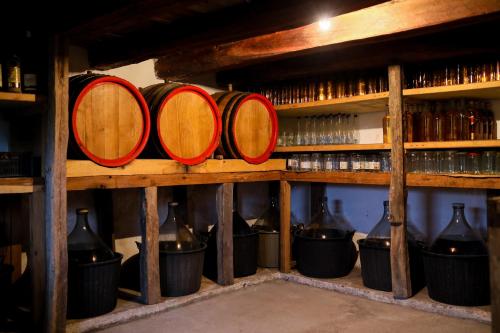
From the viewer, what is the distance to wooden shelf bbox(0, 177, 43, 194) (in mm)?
2717

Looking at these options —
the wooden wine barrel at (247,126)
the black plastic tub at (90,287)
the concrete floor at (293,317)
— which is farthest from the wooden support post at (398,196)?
the black plastic tub at (90,287)

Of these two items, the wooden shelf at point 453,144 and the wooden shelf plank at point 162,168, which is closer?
the wooden shelf plank at point 162,168

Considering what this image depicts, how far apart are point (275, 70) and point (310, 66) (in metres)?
0.41

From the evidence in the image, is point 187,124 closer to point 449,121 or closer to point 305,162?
point 305,162

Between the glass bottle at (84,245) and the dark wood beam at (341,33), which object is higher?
the dark wood beam at (341,33)

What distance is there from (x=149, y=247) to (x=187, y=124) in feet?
3.24

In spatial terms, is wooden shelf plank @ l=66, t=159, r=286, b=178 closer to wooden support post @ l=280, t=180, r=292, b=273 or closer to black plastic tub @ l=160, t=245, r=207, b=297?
wooden support post @ l=280, t=180, r=292, b=273

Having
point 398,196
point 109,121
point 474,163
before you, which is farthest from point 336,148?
point 109,121

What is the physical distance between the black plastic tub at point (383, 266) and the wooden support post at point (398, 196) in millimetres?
126

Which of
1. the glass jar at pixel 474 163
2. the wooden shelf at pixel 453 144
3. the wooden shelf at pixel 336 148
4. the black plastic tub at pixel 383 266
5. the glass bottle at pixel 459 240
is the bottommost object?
the black plastic tub at pixel 383 266

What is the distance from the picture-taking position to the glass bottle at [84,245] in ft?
10.4

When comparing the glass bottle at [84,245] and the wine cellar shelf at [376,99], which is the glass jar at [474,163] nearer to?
the wine cellar shelf at [376,99]

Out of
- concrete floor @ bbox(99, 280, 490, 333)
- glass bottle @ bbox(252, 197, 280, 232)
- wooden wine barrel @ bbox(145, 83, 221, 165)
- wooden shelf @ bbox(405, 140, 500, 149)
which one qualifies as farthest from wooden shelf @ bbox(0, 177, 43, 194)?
wooden shelf @ bbox(405, 140, 500, 149)

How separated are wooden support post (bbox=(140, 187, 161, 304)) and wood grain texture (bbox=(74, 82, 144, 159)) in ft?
1.28
